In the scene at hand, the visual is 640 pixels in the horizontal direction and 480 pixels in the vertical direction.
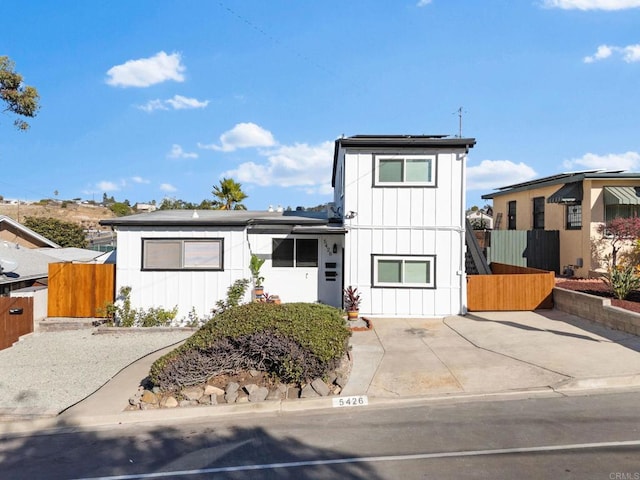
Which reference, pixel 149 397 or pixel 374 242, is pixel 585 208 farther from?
pixel 149 397

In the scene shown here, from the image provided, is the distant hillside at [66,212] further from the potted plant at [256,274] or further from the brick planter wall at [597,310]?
the brick planter wall at [597,310]

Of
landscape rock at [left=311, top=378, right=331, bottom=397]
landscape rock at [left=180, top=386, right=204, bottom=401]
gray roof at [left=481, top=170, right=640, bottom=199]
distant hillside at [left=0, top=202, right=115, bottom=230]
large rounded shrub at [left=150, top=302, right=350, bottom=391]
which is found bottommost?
landscape rock at [left=180, top=386, right=204, bottom=401]

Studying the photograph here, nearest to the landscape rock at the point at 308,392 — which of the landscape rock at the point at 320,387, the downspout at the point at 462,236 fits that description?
the landscape rock at the point at 320,387

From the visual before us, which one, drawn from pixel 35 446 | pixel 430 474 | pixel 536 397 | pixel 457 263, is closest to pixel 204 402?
pixel 35 446

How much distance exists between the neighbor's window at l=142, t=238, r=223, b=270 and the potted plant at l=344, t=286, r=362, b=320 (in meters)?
3.94

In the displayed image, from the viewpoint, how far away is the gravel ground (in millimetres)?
7660

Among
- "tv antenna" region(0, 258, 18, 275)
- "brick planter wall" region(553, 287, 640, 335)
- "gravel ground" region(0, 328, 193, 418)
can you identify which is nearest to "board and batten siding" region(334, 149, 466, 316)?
"brick planter wall" region(553, 287, 640, 335)

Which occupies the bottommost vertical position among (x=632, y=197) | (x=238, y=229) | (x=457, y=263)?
(x=457, y=263)

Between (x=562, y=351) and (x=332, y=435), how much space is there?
18.8 ft

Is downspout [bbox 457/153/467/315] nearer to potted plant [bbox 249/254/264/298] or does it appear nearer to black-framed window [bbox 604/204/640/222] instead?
potted plant [bbox 249/254/264/298]

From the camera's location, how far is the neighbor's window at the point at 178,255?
41.7ft

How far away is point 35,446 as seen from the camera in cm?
604

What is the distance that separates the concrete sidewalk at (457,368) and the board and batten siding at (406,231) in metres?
1.49

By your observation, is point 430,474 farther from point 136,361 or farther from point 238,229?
point 238,229
